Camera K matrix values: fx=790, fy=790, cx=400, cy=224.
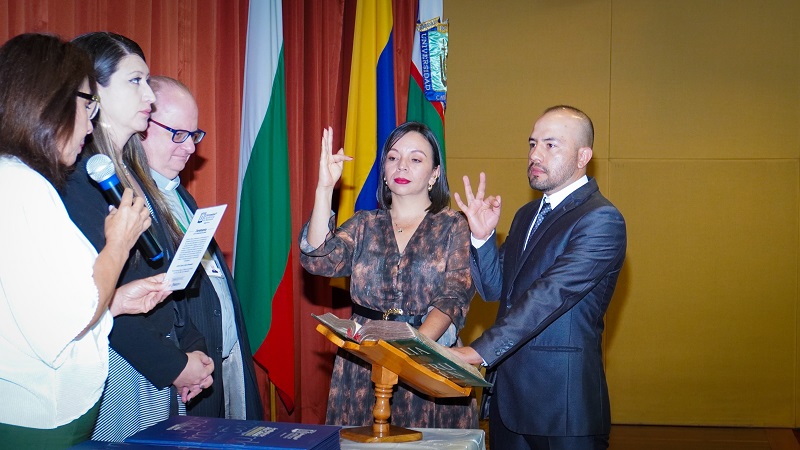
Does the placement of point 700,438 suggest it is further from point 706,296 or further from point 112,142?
point 112,142

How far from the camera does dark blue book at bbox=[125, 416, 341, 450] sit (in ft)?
4.80

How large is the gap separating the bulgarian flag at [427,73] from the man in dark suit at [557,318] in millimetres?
1913

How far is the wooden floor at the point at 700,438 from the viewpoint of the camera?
4.66 meters

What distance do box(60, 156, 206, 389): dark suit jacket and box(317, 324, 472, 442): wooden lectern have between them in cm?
44

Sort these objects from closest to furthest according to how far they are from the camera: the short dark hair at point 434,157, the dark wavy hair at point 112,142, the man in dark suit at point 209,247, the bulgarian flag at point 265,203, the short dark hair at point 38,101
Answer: the short dark hair at point 38,101, the dark wavy hair at point 112,142, the man in dark suit at point 209,247, the short dark hair at point 434,157, the bulgarian flag at point 265,203

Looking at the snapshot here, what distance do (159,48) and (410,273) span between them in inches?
61.8

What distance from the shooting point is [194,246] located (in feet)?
6.40

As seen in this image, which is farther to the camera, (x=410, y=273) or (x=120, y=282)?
(x=410, y=273)

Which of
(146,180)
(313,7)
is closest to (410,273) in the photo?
(146,180)

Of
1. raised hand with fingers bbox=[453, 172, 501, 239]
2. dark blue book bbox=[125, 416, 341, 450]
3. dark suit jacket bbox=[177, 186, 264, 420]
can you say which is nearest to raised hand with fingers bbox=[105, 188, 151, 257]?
dark blue book bbox=[125, 416, 341, 450]

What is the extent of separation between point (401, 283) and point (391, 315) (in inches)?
4.8

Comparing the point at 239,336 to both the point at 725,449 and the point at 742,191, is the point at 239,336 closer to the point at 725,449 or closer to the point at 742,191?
the point at 725,449

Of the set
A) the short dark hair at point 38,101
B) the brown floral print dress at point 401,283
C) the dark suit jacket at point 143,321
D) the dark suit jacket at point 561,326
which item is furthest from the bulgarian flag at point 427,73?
the short dark hair at point 38,101

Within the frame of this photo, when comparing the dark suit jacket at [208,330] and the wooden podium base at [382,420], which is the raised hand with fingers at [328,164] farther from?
the wooden podium base at [382,420]
